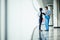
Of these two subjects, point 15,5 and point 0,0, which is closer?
point 0,0

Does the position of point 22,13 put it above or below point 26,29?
above

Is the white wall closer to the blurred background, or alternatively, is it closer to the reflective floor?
the blurred background

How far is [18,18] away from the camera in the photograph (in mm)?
1736

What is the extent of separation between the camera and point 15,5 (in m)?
1.72

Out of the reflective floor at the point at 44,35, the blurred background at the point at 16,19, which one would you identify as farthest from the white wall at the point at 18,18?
the reflective floor at the point at 44,35

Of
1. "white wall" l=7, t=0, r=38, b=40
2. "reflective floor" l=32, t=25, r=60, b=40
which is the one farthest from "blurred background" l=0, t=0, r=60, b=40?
"reflective floor" l=32, t=25, r=60, b=40

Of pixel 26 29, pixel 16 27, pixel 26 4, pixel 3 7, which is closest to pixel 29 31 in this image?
pixel 26 29

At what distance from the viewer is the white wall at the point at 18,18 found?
1.63 m

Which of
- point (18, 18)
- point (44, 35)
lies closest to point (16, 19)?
point (18, 18)

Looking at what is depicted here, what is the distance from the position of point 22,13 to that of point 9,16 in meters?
0.21

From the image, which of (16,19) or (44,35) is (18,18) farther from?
(44,35)

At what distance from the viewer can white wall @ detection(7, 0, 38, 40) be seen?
163cm

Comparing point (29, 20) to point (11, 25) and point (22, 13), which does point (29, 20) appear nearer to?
point (22, 13)

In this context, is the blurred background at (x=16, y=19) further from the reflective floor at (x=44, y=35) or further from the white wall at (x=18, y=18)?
the reflective floor at (x=44, y=35)
